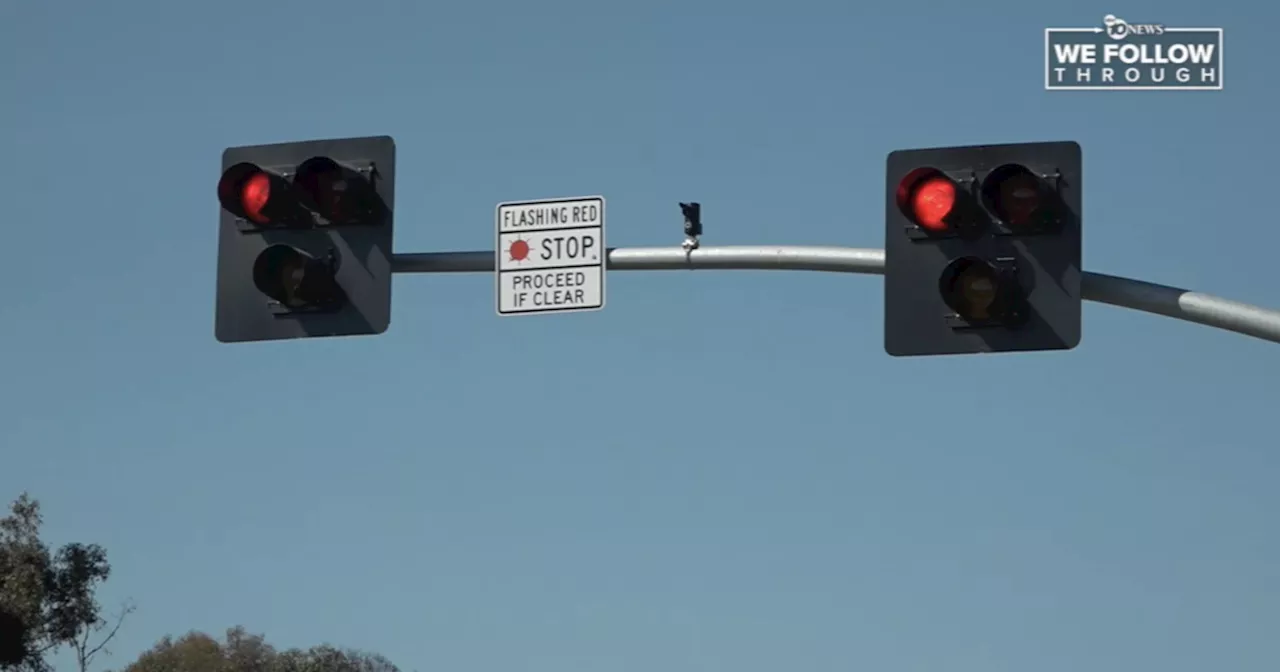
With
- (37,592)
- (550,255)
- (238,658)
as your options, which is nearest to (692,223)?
(550,255)

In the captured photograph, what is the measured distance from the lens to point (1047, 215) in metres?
12.0

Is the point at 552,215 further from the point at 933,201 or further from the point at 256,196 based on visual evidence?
the point at 933,201

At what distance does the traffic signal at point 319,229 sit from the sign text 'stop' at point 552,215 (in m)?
0.93

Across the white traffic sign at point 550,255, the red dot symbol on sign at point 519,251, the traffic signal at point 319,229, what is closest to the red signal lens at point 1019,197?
the white traffic sign at point 550,255

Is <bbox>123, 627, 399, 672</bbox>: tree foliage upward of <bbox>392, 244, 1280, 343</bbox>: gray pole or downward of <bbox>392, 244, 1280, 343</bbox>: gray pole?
downward

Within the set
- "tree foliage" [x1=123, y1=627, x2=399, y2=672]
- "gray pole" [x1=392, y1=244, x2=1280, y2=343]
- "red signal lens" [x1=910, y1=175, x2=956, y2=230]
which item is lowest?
"tree foliage" [x1=123, y1=627, x2=399, y2=672]

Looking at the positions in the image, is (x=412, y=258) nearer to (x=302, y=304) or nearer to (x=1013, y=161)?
(x=302, y=304)

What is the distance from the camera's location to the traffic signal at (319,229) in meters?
13.4

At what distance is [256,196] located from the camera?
13438 millimetres

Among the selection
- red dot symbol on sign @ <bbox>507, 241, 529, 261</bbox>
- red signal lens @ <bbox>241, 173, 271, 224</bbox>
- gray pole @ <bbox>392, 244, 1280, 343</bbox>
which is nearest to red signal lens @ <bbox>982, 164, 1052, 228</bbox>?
gray pole @ <bbox>392, 244, 1280, 343</bbox>

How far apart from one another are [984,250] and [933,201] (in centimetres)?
44

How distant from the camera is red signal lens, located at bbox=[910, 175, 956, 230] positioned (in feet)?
40.0

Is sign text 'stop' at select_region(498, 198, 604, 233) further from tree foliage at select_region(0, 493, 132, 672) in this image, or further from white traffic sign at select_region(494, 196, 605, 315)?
tree foliage at select_region(0, 493, 132, 672)

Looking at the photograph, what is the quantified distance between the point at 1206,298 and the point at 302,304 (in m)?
5.94
